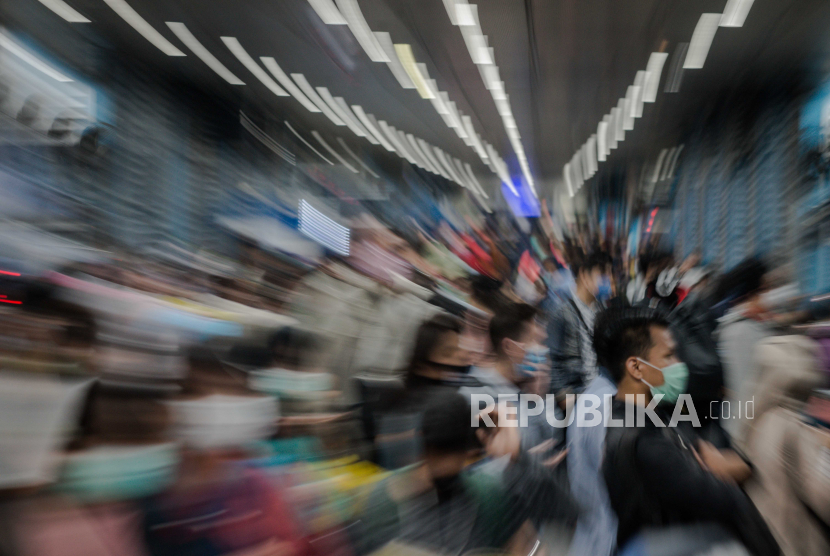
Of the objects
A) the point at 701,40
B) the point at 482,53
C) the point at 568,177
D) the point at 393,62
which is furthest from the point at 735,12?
the point at 568,177

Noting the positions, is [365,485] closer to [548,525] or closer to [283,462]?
[283,462]

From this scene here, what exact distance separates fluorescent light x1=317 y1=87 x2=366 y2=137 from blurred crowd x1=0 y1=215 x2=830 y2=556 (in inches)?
104

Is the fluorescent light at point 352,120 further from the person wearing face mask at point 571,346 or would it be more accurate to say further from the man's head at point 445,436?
the man's head at point 445,436

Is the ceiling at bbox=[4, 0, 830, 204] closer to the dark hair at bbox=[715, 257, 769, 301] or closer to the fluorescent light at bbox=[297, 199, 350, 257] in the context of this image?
the fluorescent light at bbox=[297, 199, 350, 257]

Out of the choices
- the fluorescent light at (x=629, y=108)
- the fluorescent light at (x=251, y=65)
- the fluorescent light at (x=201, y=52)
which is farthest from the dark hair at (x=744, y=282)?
the fluorescent light at (x=201, y=52)

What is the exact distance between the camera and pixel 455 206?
7.75 meters

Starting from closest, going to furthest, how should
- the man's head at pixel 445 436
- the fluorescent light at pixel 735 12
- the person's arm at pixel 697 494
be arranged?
1. the person's arm at pixel 697 494
2. the man's head at pixel 445 436
3. the fluorescent light at pixel 735 12

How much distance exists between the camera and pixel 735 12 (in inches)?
134

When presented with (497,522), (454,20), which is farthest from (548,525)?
(454,20)

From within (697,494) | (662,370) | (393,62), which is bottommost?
(697,494)

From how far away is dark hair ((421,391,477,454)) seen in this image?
60.6 inches

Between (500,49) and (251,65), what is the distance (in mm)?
2243

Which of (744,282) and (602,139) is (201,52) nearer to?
(744,282)

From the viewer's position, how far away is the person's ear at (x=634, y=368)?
64.8 inches
